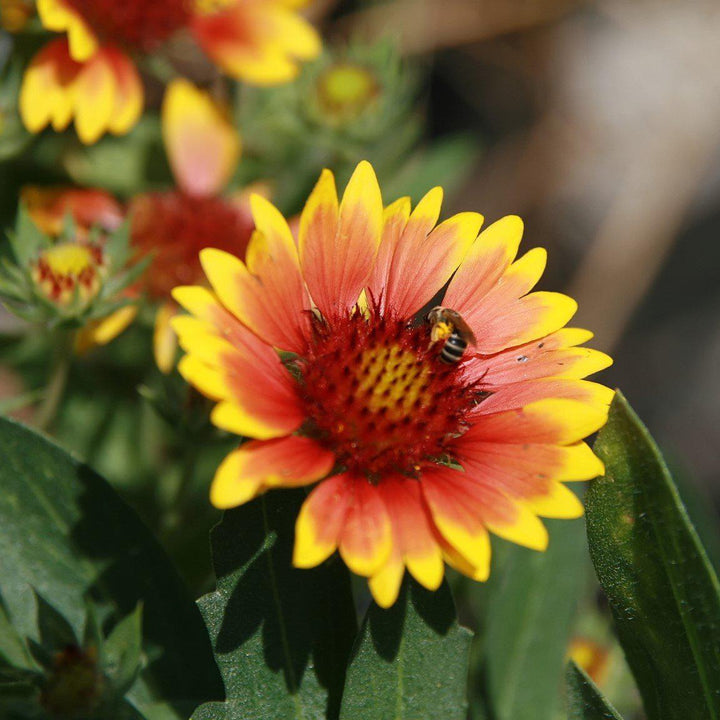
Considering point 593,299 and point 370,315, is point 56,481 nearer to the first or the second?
point 370,315

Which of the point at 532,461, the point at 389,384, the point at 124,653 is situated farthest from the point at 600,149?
the point at 124,653

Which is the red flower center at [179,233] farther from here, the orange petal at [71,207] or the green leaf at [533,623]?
the green leaf at [533,623]

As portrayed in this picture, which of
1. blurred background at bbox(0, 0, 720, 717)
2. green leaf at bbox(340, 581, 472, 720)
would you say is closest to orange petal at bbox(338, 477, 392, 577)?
green leaf at bbox(340, 581, 472, 720)

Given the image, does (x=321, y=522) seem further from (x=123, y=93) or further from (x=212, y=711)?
(x=123, y=93)

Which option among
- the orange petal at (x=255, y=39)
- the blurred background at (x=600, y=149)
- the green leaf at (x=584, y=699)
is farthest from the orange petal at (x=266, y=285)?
the blurred background at (x=600, y=149)

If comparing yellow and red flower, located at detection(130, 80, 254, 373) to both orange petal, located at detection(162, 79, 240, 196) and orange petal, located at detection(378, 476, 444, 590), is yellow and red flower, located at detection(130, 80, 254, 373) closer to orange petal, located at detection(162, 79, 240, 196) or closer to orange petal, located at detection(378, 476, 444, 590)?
orange petal, located at detection(162, 79, 240, 196)
